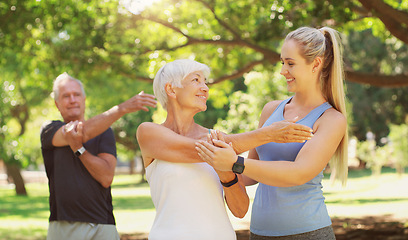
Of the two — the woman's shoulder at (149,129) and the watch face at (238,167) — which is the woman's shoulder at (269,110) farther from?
the watch face at (238,167)

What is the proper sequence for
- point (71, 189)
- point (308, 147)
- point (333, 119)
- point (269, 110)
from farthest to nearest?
point (71, 189) < point (269, 110) < point (333, 119) < point (308, 147)

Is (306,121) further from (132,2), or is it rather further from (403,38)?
(132,2)

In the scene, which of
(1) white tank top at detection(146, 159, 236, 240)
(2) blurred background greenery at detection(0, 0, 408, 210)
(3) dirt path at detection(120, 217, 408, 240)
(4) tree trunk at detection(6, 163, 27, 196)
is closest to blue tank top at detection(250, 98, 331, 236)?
(1) white tank top at detection(146, 159, 236, 240)

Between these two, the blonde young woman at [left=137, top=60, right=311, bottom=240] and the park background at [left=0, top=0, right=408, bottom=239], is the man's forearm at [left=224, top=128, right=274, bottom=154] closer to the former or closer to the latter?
the blonde young woman at [left=137, top=60, right=311, bottom=240]

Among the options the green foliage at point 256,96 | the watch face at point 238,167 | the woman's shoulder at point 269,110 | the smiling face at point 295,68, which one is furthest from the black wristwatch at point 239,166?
the green foliage at point 256,96

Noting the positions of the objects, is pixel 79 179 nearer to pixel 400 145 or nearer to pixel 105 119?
pixel 105 119

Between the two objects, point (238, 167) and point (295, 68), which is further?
point (295, 68)

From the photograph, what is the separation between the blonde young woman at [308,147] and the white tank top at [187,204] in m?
0.25

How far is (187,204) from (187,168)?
21 cm

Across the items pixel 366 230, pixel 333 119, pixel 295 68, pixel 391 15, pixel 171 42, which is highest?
pixel 171 42

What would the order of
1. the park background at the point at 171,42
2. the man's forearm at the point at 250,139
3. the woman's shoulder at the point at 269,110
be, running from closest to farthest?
the man's forearm at the point at 250,139, the woman's shoulder at the point at 269,110, the park background at the point at 171,42

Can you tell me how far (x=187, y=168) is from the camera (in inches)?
116

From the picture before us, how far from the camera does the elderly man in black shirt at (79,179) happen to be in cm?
388

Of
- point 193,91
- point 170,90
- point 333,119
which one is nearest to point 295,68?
point 333,119
